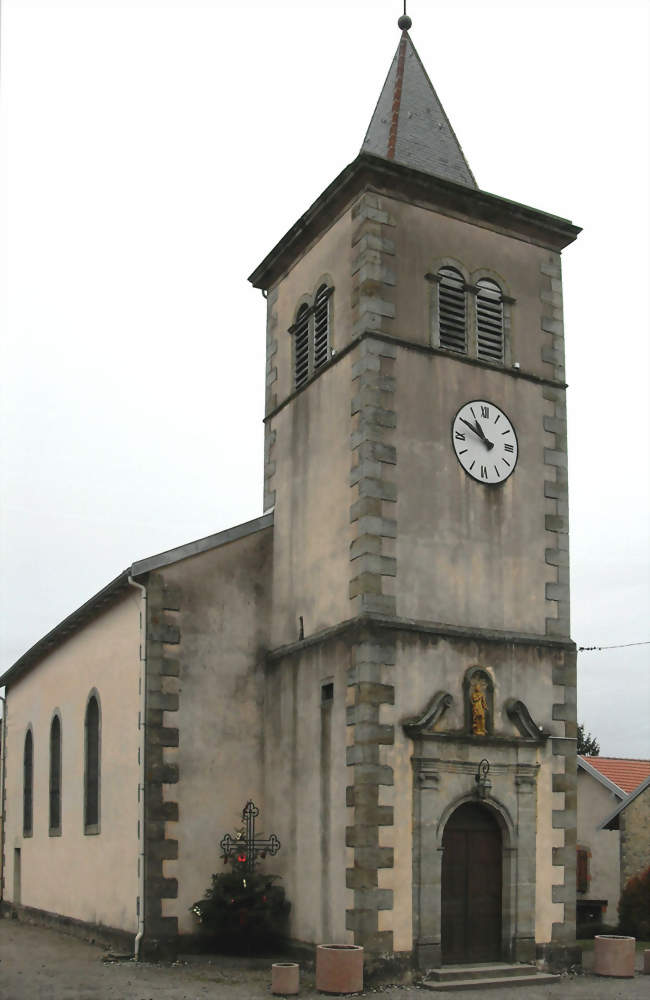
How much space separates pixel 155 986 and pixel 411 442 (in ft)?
26.2

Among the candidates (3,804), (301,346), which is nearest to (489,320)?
(301,346)

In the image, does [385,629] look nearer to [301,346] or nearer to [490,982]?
[490,982]

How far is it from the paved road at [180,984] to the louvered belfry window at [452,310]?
907cm

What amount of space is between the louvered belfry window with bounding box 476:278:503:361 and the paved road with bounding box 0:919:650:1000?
907 centimetres

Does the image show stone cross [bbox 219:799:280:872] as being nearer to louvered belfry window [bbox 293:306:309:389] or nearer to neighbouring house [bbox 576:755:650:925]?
louvered belfry window [bbox 293:306:309:389]

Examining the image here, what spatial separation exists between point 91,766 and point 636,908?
11.6 meters

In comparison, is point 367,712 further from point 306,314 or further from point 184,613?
point 306,314

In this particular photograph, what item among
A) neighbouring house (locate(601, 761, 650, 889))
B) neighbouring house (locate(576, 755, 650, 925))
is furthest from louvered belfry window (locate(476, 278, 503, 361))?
neighbouring house (locate(576, 755, 650, 925))

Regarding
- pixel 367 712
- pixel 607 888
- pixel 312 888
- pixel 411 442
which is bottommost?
pixel 607 888

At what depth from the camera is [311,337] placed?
19.6 m

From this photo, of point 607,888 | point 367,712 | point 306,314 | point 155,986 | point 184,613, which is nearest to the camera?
point 155,986

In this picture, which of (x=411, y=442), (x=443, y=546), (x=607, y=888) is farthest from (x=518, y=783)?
(x=607, y=888)

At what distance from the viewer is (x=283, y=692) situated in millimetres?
18266

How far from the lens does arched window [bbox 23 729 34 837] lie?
25.6 m
